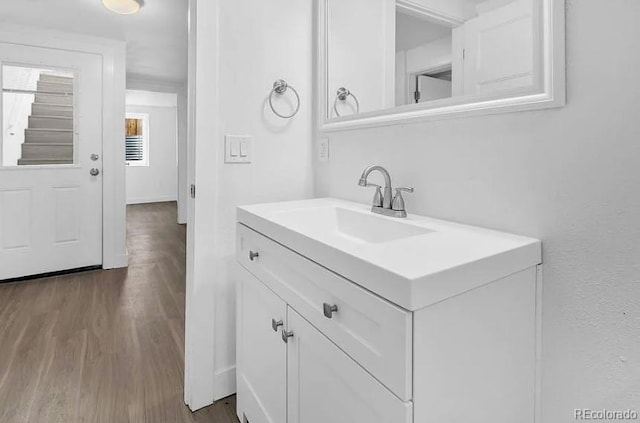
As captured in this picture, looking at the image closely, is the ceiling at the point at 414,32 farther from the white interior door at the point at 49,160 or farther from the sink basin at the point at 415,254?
the white interior door at the point at 49,160

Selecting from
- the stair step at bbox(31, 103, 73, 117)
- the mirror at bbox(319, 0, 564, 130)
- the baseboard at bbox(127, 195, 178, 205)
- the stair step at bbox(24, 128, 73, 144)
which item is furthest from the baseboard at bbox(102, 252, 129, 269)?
the baseboard at bbox(127, 195, 178, 205)

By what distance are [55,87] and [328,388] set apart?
342 cm

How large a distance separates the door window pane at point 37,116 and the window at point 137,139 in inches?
194

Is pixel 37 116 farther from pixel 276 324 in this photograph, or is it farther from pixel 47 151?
pixel 276 324

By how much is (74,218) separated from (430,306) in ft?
11.5

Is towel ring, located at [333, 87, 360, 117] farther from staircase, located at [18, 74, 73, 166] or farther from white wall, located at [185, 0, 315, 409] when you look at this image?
staircase, located at [18, 74, 73, 166]

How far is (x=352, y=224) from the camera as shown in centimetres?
132

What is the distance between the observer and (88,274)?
10.4 ft

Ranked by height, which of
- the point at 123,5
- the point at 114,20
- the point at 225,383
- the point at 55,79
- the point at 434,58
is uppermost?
the point at 114,20

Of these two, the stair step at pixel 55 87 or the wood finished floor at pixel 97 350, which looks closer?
the wood finished floor at pixel 97 350

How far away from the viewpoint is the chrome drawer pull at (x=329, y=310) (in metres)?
0.79

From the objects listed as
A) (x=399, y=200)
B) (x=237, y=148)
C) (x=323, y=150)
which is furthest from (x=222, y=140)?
(x=399, y=200)

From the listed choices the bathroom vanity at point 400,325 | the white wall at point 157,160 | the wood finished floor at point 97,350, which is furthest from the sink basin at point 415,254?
the white wall at point 157,160

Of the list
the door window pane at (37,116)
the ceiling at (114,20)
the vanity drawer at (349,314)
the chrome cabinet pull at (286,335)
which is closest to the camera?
the vanity drawer at (349,314)
